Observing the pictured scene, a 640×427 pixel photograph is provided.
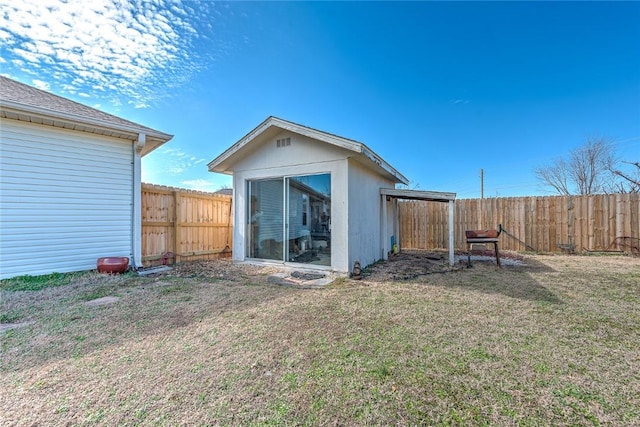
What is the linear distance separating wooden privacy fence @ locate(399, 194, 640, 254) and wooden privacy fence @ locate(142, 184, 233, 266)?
7.26 meters

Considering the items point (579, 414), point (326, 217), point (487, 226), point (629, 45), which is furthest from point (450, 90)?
point (579, 414)

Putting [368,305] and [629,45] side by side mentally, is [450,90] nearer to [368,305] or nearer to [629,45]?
[629,45]

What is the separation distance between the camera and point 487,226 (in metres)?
10.1

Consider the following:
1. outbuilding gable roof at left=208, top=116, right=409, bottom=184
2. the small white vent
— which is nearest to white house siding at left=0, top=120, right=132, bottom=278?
outbuilding gable roof at left=208, top=116, right=409, bottom=184

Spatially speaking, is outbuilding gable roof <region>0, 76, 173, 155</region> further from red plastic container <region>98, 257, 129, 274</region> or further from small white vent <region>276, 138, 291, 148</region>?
red plastic container <region>98, 257, 129, 274</region>

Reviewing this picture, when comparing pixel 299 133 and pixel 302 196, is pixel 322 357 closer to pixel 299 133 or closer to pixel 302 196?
pixel 302 196

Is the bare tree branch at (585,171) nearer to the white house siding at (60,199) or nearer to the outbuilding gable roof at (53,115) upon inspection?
the outbuilding gable roof at (53,115)

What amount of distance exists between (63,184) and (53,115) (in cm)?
139

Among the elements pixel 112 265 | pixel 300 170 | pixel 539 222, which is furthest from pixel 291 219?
pixel 539 222

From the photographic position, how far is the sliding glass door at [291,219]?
6125mm

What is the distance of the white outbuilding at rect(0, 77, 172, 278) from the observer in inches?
197

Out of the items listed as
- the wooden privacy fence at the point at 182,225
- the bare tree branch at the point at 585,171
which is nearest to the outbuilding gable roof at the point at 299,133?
the wooden privacy fence at the point at 182,225

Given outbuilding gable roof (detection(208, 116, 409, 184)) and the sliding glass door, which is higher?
outbuilding gable roof (detection(208, 116, 409, 184))

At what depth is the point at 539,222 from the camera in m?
9.33
